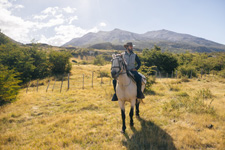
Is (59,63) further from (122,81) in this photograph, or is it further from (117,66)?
(117,66)

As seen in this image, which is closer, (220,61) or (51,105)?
(51,105)

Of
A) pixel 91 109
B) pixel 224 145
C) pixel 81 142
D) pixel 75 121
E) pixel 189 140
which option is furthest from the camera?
pixel 91 109

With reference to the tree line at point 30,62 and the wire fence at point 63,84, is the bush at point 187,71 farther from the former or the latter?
the tree line at point 30,62

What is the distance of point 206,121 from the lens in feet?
15.9

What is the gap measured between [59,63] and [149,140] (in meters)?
27.7

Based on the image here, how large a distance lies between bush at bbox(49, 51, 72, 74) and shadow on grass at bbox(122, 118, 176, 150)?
2670 centimetres

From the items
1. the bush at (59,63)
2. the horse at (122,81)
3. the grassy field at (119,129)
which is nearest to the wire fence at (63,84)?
the grassy field at (119,129)

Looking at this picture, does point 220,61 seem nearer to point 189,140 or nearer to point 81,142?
point 189,140

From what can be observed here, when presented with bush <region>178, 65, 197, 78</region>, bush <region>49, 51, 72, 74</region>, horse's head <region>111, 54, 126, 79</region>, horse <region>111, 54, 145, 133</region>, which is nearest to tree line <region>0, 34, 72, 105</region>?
bush <region>49, 51, 72, 74</region>

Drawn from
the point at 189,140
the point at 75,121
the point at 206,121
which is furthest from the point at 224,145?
the point at 75,121

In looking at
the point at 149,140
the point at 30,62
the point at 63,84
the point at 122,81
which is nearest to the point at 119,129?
the point at 149,140

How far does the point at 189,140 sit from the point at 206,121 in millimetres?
1917

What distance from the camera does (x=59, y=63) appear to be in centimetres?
2700

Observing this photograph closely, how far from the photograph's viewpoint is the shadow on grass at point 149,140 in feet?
12.1
